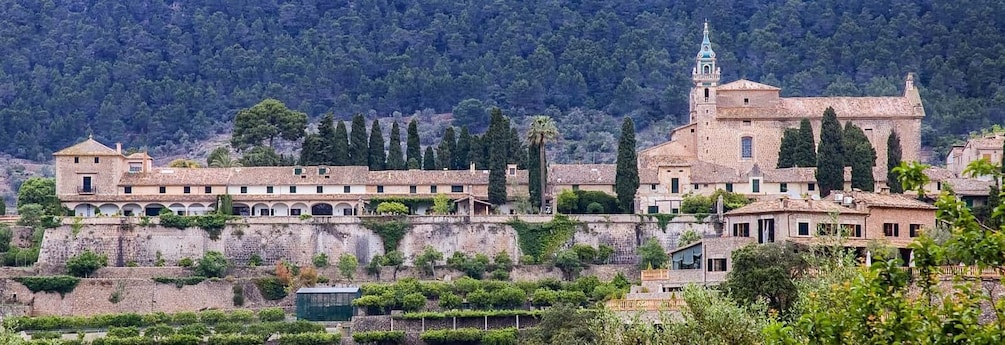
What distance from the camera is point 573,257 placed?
67.4 metres

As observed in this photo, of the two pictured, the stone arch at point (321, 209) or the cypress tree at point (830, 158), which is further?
the stone arch at point (321, 209)

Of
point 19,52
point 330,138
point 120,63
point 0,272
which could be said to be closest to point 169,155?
point 120,63

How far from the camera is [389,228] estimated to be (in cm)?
7031

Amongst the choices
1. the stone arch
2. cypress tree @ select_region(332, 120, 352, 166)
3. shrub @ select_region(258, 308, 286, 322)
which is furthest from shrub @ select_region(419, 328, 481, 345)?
cypress tree @ select_region(332, 120, 352, 166)

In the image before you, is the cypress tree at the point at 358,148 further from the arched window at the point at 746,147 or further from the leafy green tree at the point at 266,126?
the arched window at the point at 746,147

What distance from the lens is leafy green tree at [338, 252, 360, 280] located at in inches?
2675

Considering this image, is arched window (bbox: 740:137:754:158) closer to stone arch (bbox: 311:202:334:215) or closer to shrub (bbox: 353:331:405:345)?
stone arch (bbox: 311:202:334:215)

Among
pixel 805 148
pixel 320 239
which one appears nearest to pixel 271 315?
pixel 320 239

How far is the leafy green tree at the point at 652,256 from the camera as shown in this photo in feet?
219

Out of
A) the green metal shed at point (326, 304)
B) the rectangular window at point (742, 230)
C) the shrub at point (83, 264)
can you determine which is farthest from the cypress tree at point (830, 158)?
the shrub at point (83, 264)

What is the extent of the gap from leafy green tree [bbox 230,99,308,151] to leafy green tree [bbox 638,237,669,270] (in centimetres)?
2266

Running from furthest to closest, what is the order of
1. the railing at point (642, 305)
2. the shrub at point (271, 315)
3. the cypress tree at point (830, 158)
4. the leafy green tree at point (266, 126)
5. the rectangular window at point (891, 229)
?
the leafy green tree at point (266, 126) < the cypress tree at point (830, 158) < the shrub at point (271, 315) < the rectangular window at point (891, 229) < the railing at point (642, 305)

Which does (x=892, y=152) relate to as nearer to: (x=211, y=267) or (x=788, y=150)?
(x=788, y=150)

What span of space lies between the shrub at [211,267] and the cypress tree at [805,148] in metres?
22.1
